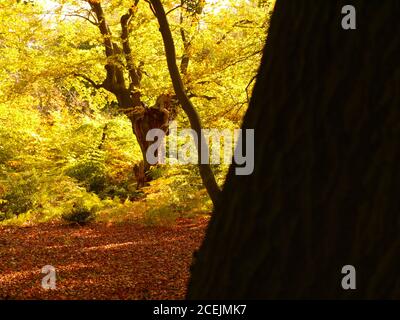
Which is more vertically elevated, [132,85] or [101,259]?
[132,85]

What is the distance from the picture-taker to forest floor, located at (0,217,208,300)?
527 centimetres

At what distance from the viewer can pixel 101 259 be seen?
22.4 feet

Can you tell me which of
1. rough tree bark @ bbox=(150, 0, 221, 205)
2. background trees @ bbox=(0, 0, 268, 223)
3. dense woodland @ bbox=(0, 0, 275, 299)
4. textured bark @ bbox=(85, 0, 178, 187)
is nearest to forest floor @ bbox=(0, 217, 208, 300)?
dense woodland @ bbox=(0, 0, 275, 299)

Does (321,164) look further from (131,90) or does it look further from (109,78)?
(109,78)

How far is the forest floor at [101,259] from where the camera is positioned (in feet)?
17.3

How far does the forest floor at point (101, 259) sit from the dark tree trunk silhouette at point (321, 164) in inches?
141

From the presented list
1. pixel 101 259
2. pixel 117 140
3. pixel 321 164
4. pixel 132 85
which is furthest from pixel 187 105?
pixel 117 140

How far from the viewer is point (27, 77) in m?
11.4

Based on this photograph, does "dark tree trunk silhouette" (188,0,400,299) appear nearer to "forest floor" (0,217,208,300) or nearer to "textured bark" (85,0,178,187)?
"forest floor" (0,217,208,300)

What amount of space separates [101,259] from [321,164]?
5860 mm

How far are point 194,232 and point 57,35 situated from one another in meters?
7.13

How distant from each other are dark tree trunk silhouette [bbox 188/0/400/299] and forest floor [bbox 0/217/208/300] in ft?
11.8

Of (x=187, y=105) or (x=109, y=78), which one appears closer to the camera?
(x=187, y=105)
